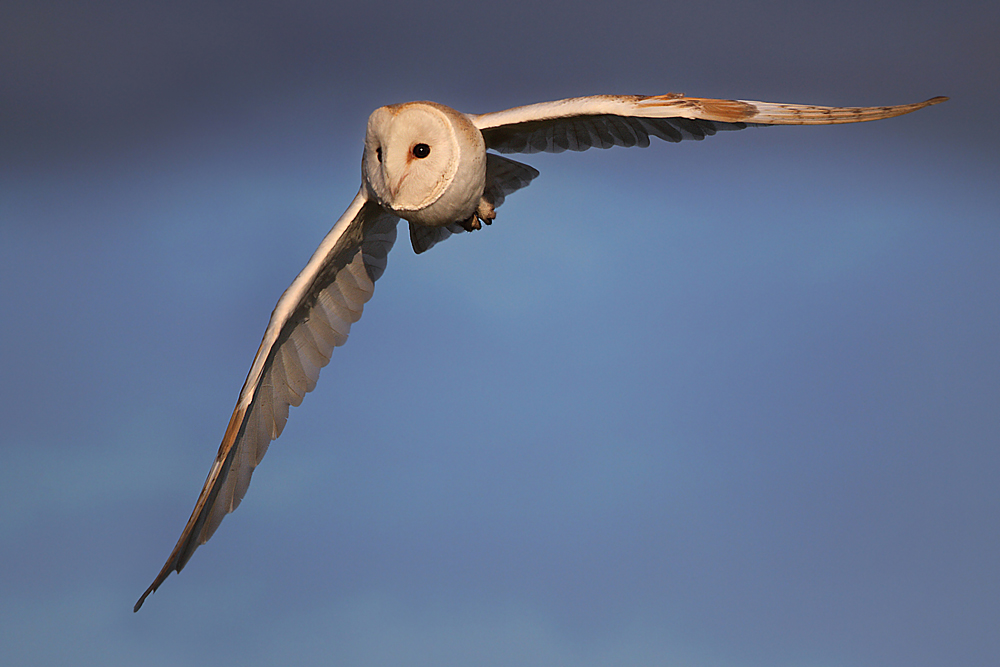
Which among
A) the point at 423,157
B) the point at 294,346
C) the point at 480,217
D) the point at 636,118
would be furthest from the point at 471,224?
the point at 294,346

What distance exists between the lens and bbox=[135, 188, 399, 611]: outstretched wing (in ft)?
6.86

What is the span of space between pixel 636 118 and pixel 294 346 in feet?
3.83

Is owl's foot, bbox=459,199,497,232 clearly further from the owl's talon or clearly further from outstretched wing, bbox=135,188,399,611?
outstretched wing, bbox=135,188,399,611

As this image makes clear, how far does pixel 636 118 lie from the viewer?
1.96 meters

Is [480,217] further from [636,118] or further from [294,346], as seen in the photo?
[294,346]

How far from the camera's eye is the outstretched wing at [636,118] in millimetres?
1830

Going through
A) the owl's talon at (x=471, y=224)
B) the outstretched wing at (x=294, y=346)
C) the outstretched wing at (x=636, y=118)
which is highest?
the outstretched wing at (x=636, y=118)

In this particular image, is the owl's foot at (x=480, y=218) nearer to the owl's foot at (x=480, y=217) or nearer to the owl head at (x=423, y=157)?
the owl's foot at (x=480, y=217)

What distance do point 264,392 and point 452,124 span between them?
98 cm

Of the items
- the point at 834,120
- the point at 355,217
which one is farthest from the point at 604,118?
the point at 355,217

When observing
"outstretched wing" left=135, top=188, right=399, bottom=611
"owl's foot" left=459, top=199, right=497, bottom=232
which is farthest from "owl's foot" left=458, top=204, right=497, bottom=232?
"outstretched wing" left=135, top=188, right=399, bottom=611

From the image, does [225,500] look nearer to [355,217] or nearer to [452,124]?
[355,217]

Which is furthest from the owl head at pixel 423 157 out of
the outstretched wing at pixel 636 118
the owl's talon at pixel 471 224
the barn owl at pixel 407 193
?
the owl's talon at pixel 471 224

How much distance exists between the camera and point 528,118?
195cm
